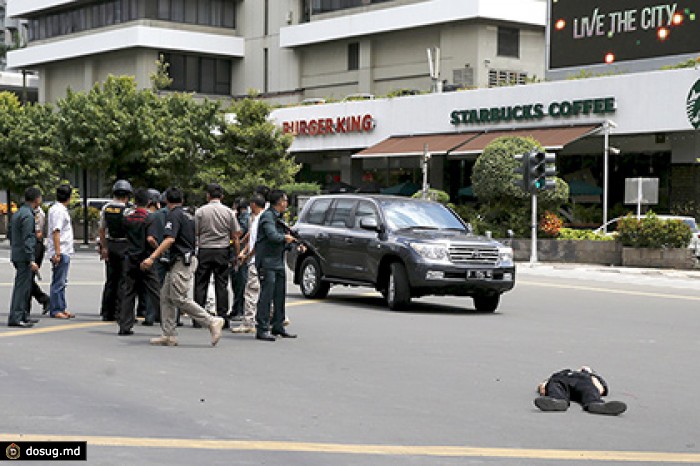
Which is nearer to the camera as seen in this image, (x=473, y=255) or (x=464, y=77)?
(x=473, y=255)

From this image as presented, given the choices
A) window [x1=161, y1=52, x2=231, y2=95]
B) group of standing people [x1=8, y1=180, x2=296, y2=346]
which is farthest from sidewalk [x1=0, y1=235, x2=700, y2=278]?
window [x1=161, y1=52, x2=231, y2=95]

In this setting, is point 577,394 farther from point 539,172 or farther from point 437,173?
point 437,173

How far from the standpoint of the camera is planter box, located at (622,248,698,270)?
31641 mm

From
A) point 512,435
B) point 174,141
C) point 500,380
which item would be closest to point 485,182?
point 174,141

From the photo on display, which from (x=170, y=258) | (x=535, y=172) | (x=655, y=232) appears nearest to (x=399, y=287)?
(x=170, y=258)

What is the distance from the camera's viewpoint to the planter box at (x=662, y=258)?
3164cm

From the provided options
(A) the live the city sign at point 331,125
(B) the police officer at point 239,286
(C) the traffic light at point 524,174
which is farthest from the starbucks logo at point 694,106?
(B) the police officer at point 239,286

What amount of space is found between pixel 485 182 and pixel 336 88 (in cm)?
2656

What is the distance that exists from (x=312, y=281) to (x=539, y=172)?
14062 mm

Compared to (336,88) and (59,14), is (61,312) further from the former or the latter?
(59,14)

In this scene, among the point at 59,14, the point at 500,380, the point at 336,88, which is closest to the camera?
the point at 500,380

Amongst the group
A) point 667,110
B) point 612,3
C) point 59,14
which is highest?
point 59,14

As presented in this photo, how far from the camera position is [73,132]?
153ft

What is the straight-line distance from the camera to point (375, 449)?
7.67 metres
